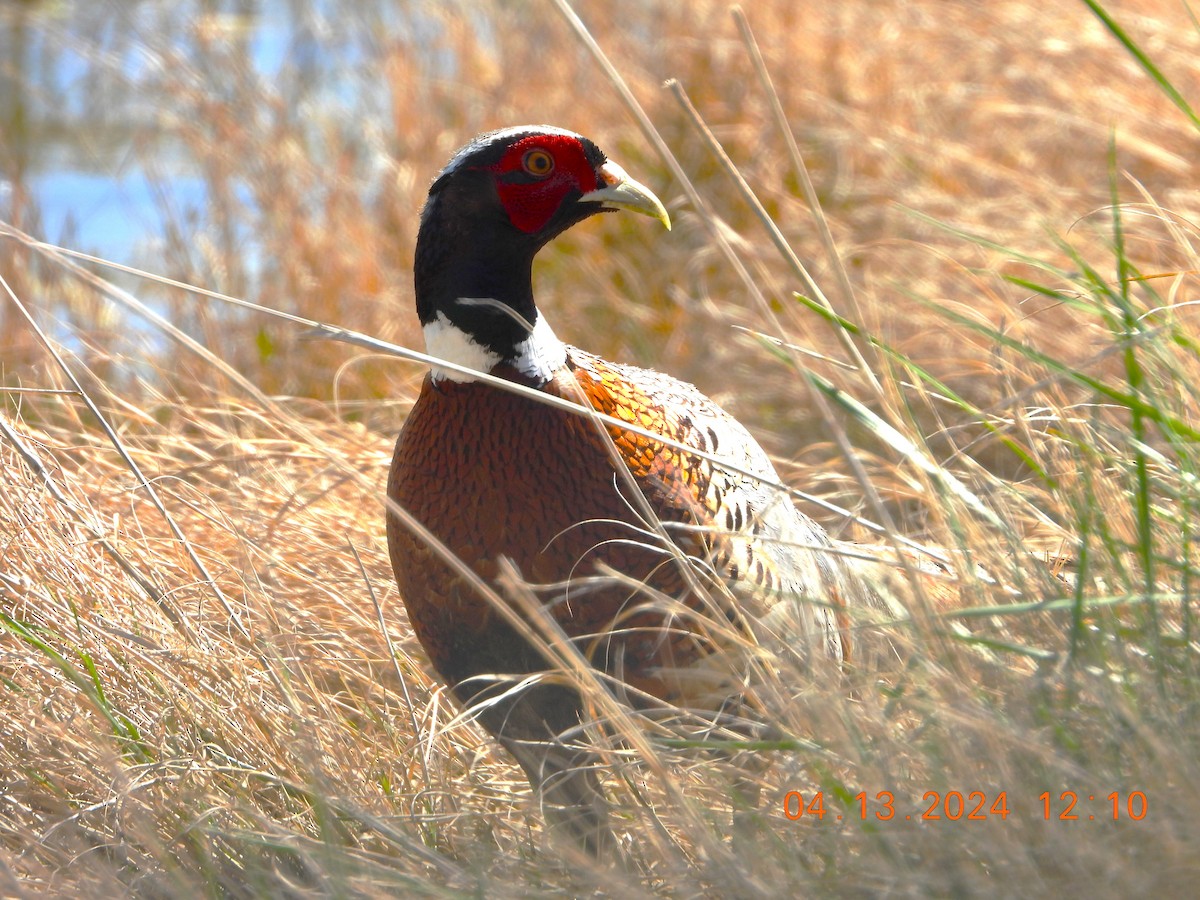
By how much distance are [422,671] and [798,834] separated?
112 cm

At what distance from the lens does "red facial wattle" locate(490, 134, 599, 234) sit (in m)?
2.20

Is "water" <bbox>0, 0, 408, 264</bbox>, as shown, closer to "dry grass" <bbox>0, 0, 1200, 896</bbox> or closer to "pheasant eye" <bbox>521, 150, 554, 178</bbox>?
"dry grass" <bbox>0, 0, 1200, 896</bbox>

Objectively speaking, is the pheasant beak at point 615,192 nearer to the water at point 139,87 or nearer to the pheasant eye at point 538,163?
the pheasant eye at point 538,163

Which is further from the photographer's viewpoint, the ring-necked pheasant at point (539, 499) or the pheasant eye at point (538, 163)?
the pheasant eye at point (538, 163)

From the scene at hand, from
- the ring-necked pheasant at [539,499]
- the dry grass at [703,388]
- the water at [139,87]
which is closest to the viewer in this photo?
the dry grass at [703,388]

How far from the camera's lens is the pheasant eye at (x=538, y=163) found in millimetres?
2217

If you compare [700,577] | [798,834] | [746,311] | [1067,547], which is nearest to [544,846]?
[798,834]

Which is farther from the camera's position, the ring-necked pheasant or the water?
the water
